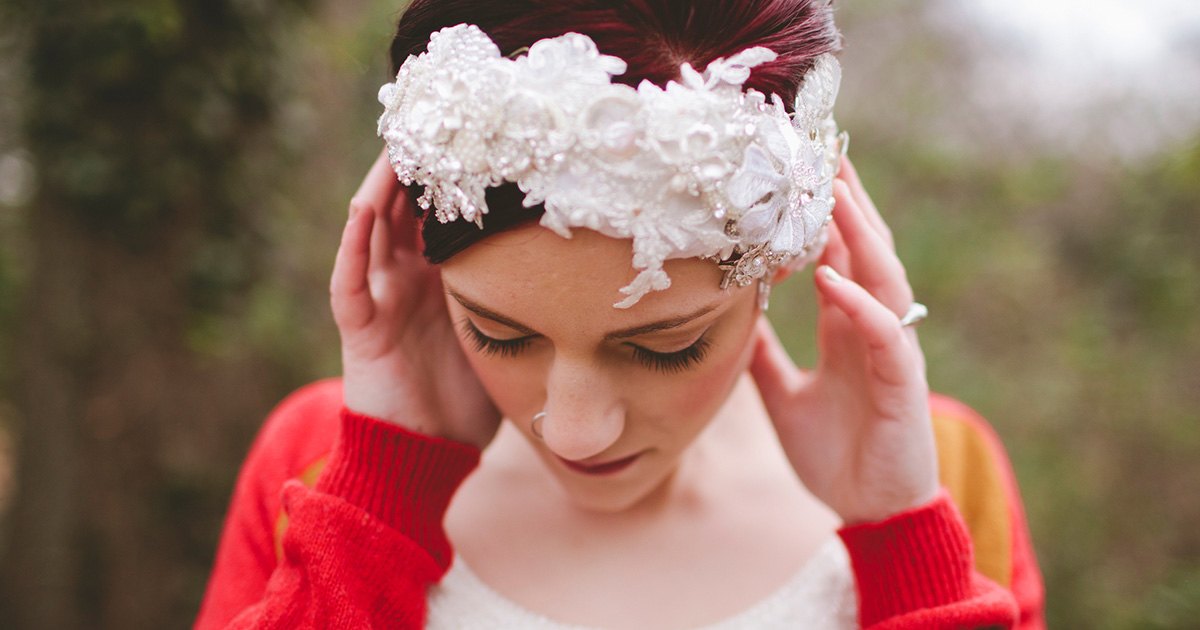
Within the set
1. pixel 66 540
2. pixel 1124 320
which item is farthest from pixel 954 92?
pixel 66 540

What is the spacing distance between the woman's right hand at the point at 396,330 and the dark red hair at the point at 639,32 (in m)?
0.32

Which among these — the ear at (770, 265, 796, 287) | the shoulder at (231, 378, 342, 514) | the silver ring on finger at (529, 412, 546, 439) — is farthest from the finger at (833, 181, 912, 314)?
the shoulder at (231, 378, 342, 514)

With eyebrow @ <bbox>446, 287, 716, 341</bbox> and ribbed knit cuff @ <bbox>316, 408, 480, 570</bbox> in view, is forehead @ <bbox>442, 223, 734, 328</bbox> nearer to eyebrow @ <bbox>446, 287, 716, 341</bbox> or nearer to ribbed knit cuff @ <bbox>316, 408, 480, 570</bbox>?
eyebrow @ <bbox>446, 287, 716, 341</bbox>

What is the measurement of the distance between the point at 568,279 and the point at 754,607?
2.57ft

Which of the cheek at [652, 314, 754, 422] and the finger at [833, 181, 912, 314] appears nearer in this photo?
the cheek at [652, 314, 754, 422]

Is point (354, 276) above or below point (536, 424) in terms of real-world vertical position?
above

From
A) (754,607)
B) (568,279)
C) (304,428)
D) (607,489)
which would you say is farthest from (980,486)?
(304,428)

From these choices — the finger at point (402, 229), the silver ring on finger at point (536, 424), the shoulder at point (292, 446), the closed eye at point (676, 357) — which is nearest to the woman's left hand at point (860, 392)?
the closed eye at point (676, 357)

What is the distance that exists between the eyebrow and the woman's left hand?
33 cm

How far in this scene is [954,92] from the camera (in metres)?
3.20

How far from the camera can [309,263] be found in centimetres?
285

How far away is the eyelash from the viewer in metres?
1.02

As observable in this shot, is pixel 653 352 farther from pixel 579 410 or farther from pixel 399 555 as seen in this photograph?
pixel 399 555

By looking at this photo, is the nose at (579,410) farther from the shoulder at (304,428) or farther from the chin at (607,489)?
the shoulder at (304,428)
